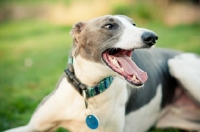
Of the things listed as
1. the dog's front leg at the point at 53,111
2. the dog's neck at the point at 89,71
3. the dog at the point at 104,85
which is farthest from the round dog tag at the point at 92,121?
the dog's neck at the point at 89,71

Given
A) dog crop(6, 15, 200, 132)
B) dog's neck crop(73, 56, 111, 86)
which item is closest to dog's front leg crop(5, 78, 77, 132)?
dog crop(6, 15, 200, 132)

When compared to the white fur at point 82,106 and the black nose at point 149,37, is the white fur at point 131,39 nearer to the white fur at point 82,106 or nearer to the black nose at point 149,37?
the black nose at point 149,37

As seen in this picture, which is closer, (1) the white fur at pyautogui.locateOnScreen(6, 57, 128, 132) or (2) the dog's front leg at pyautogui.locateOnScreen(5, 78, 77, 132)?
(1) the white fur at pyautogui.locateOnScreen(6, 57, 128, 132)

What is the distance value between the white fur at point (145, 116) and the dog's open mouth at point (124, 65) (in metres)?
0.88

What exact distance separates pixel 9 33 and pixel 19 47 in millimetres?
2457

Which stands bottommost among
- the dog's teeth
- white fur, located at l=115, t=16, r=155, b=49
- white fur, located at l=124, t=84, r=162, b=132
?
white fur, located at l=124, t=84, r=162, b=132

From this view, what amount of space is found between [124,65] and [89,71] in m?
0.39

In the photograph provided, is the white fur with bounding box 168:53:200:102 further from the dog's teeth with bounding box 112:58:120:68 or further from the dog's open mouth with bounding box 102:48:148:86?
the dog's teeth with bounding box 112:58:120:68

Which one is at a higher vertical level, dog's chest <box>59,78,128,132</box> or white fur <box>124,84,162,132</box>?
dog's chest <box>59,78,128,132</box>

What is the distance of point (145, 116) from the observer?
4.41 metres

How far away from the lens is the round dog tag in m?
3.63

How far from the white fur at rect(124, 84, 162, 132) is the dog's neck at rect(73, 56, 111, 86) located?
799mm

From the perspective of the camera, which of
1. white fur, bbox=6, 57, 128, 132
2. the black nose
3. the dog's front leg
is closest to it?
the black nose

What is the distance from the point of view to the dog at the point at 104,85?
342 centimetres
